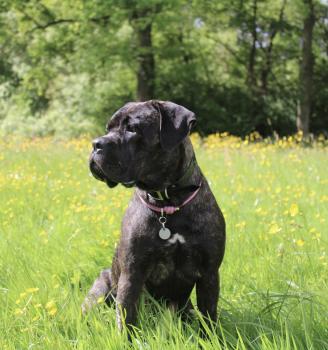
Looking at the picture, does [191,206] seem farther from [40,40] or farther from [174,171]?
[40,40]

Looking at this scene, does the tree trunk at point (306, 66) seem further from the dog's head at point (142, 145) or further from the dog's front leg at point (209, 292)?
the dog's head at point (142, 145)

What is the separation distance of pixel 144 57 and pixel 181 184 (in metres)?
16.7

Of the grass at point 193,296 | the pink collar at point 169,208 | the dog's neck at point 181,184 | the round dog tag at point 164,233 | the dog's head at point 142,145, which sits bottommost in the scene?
the grass at point 193,296

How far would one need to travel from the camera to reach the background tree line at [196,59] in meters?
18.1

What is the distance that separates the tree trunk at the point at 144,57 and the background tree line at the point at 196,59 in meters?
0.04

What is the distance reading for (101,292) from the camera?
3.43m

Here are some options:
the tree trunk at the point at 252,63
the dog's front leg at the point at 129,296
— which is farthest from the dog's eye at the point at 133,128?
the tree trunk at the point at 252,63

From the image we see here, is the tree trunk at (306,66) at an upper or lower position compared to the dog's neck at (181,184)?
lower

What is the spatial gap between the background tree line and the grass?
11.3 meters

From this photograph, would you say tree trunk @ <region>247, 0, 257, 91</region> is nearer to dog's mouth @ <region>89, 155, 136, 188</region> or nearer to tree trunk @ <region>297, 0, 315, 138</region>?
tree trunk @ <region>297, 0, 315, 138</region>

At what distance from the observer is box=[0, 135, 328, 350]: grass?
2752 mm

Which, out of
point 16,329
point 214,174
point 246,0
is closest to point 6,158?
point 214,174

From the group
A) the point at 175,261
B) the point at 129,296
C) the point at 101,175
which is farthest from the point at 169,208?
the point at 129,296

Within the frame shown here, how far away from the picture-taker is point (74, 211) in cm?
556
